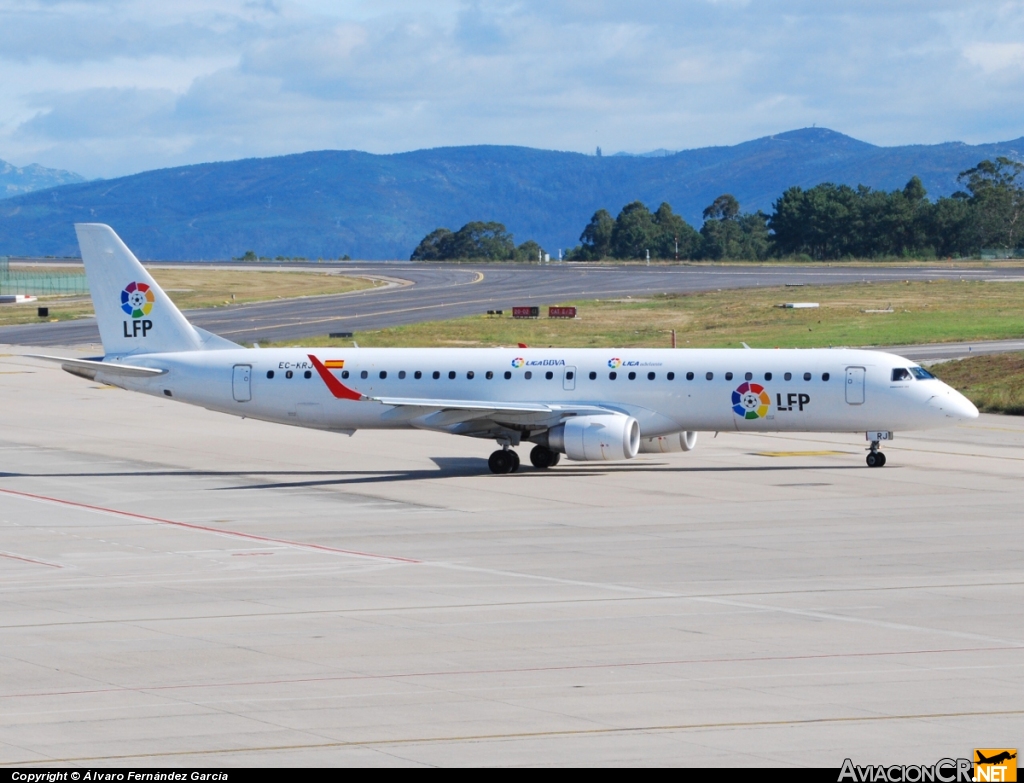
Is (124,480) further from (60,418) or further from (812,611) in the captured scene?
(812,611)

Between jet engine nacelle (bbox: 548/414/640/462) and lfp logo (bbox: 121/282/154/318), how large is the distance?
13.9 m

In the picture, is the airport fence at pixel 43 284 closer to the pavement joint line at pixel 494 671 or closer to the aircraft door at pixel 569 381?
the aircraft door at pixel 569 381

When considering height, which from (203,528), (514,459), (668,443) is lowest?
(203,528)

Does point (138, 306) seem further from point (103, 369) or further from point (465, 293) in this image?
point (465, 293)

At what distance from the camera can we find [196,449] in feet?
164

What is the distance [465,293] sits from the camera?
138125 millimetres

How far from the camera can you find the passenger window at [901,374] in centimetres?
4216

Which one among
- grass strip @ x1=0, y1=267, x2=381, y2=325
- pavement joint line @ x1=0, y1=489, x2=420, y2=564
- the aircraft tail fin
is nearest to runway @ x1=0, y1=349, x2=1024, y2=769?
pavement joint line @ x1=0, y1=489, x2=420, y2=564

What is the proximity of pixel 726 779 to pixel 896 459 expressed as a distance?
3176cm

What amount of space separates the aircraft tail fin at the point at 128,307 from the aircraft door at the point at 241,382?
6.17 feet

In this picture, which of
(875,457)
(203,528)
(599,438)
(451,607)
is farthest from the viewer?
(875,457)

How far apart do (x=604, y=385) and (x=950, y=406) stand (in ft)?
32.5

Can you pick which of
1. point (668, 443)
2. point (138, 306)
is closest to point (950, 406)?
point (668, 443)

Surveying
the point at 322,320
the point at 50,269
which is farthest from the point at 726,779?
the point at 50,269
